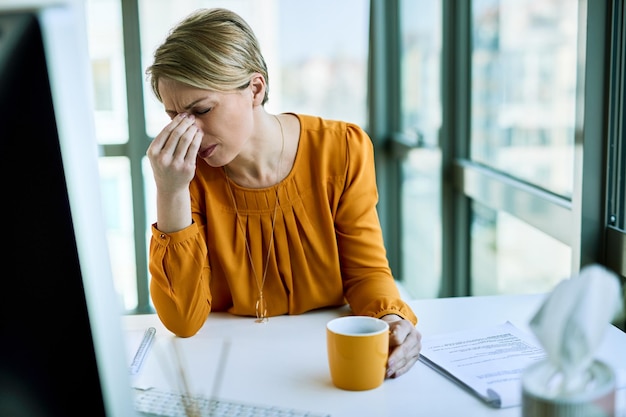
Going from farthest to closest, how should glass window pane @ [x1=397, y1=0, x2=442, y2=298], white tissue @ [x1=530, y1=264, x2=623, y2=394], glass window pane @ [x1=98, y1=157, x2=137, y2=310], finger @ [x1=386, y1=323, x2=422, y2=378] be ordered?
glass window pane @ [x1=98, y1=157, x2=137, y2=310]
glass window pane @ [x1=397, y1=0, x2=442, y2=298]
finger @ [x1=386, y1=323, x2=422, y2=378]
white tissue @ [x1=530, y1=264, x2=623, y2=394]

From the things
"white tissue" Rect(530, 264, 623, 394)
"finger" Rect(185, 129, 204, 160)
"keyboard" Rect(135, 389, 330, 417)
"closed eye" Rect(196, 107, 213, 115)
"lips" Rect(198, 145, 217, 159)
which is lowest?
"keyboard" Rect(135, 389, 330, 417)

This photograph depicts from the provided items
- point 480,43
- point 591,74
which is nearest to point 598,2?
point 591,74

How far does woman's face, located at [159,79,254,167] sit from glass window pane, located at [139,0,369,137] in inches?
94.1

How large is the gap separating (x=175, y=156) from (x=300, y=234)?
0.32 meters

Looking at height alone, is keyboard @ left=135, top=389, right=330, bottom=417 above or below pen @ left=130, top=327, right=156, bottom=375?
above

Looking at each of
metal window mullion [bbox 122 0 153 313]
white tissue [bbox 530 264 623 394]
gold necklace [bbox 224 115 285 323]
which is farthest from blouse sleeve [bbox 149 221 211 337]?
metal window mullion [bbox 122 0 153 313]

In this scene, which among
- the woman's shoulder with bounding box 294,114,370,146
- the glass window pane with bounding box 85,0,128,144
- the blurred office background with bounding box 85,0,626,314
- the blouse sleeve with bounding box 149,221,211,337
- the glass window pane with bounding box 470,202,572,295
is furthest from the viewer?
the glass window pane with bounding box 85,0,128,144

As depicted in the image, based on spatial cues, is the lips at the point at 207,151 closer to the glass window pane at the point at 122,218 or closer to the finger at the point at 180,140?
the finger at the point at 180,140

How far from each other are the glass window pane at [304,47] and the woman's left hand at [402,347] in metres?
2.81

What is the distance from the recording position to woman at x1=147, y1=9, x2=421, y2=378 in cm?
132

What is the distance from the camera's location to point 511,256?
2.49 meters

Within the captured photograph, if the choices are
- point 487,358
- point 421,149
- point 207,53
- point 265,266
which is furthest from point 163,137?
point 421,149

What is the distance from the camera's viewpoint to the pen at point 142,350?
1.11 m

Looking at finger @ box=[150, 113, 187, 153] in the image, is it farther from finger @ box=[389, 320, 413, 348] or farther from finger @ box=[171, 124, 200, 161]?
finger @ box=[389, 320, 413, 348]
